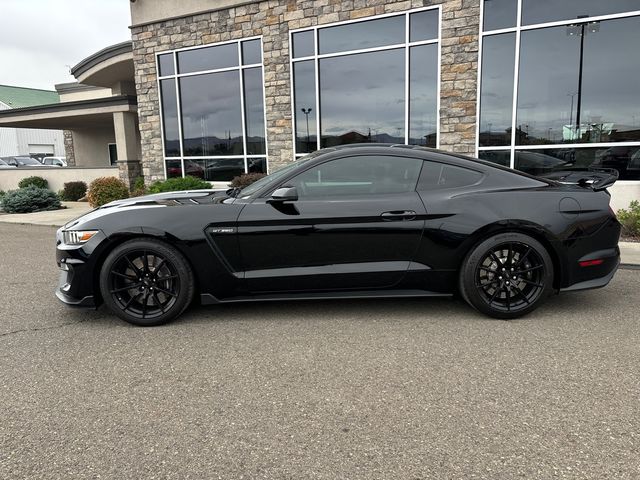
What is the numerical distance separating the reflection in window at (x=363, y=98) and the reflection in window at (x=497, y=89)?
1.76m

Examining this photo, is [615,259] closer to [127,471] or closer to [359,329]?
[359,329]

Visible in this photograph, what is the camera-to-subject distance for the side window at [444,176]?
4164mm

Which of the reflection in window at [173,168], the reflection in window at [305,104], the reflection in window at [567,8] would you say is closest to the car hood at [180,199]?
the reflection in window at [305,104]

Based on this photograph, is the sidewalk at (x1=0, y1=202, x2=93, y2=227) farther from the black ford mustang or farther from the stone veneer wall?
the black ford mustang

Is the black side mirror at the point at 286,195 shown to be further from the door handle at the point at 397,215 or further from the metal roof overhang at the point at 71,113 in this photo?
the metal roof overhang at the point at 71,113

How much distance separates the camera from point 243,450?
7.80 ft

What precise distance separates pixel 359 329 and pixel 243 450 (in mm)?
1749

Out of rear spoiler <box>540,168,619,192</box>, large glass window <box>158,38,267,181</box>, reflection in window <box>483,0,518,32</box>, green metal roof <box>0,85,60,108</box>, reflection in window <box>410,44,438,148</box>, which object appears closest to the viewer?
rear spoiler <box>540,168,619,192</box>

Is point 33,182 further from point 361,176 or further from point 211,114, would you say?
point 361,176

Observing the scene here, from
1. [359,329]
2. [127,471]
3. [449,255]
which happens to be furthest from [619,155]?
[127,471]

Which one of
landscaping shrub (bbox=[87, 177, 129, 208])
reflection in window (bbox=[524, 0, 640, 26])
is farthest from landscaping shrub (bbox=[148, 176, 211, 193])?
reflection in window (bbox=[524, 0, 640, 26])

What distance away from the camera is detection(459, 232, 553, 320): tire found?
4.04m

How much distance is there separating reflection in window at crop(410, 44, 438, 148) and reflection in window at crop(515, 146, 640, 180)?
195 cm

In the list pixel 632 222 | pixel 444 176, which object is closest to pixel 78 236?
pixel 444 176
